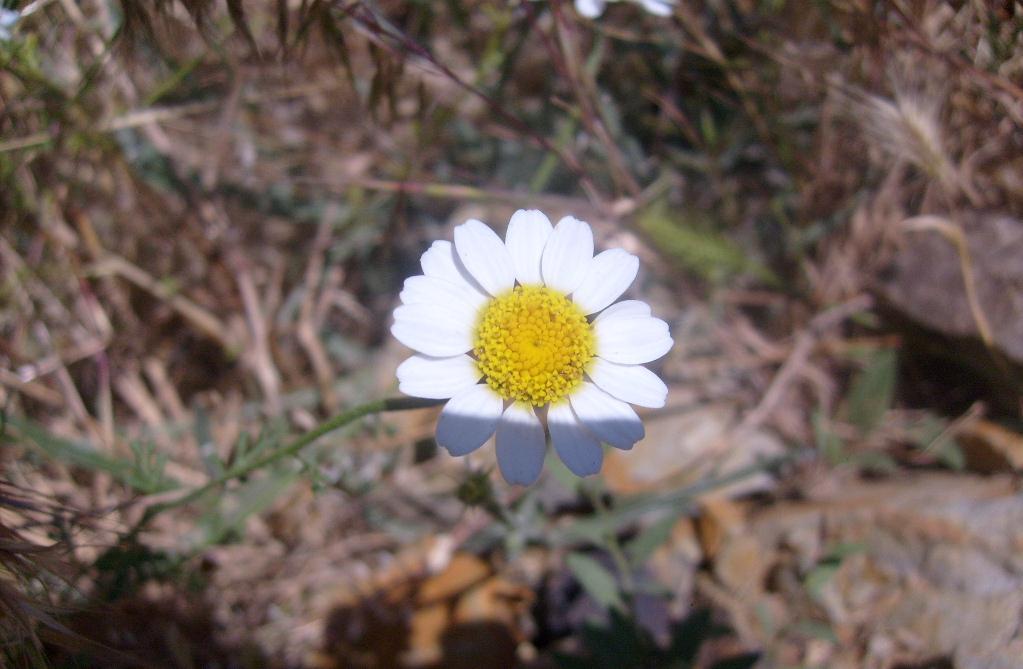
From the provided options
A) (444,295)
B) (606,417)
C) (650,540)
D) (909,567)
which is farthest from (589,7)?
(909,567)

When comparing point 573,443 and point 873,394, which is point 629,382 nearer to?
point 573,443

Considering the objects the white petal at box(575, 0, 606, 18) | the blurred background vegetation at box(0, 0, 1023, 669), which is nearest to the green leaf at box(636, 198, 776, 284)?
the blurred background vegetation at box(0, 0, 1023, 669)

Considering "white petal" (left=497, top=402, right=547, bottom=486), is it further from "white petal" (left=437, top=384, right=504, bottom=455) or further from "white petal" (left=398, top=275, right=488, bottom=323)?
"white petal" (left=398, top=275, right=488, bottom=323)

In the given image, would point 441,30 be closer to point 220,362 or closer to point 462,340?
point 220,362

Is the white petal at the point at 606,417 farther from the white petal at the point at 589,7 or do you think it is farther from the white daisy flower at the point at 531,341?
the white petal at the point at 589,7

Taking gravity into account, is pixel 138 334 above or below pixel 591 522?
above

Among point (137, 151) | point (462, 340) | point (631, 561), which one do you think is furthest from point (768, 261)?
point (137, 151)

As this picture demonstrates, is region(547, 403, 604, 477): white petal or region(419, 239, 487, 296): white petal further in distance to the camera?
region(419, 239, 487, 296): white petal

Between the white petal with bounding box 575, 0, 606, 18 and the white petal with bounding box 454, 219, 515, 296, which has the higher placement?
the white petal with bounding box 575, 0, 606, 18
